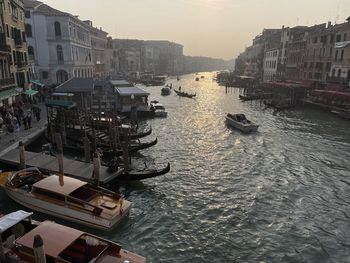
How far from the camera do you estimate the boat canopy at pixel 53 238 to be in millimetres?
11055

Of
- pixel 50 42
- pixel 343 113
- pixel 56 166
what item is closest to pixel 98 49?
pixel 50 42

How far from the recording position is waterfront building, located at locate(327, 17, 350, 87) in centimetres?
5622

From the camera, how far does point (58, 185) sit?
54.6 ft

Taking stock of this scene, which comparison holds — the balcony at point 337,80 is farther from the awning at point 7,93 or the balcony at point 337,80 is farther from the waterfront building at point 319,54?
the awning at point 7,93

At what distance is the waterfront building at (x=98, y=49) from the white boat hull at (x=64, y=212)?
7721 cm

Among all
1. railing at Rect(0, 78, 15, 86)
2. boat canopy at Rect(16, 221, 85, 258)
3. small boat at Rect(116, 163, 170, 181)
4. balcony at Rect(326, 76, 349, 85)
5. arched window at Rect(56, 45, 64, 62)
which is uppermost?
arched window at Rect(56, 45, 64, 62)

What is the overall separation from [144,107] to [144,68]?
454 ft

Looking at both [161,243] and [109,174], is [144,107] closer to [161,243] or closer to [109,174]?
[109,174]

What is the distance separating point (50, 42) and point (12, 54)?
22419 millimetres

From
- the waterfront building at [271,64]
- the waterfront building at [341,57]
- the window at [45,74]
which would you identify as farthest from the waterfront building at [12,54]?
the waterfront building at [271,64]

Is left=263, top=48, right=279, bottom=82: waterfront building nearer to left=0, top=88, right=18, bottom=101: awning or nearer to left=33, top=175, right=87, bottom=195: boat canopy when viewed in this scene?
left=0, top=88, right=18, bottom=101: awning

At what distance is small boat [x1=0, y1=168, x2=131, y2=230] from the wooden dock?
1.84 m

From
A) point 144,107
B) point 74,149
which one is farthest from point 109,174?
point 144,107

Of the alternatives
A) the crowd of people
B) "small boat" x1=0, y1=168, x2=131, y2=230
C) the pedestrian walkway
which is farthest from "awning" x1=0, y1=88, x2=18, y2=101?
"small boat" x1=0, y1=168, x2=131, y2=230
